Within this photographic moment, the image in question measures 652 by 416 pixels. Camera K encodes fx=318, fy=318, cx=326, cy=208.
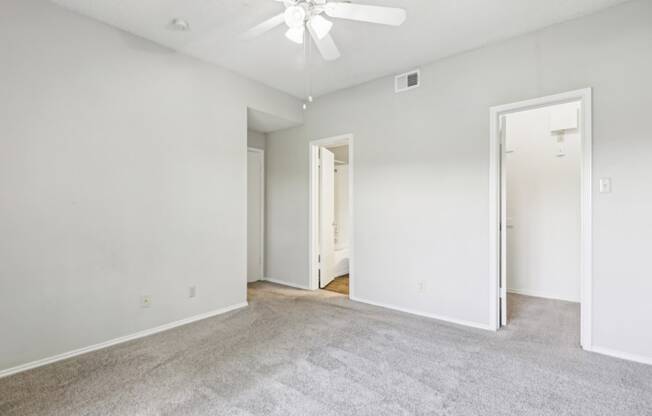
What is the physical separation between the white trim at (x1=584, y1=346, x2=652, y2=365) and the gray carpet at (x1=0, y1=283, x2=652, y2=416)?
3.1 inches

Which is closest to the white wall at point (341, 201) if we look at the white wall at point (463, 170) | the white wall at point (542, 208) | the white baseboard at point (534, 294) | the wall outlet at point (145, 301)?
the white wall at point (463, 170)

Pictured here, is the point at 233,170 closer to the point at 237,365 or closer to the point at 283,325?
the point at 283,325

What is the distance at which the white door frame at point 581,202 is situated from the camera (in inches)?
101

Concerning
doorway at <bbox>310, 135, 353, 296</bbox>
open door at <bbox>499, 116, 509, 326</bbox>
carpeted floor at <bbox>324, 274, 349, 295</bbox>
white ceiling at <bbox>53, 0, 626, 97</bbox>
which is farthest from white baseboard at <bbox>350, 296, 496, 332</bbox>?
white ceiling at <bbox>53, 0, 626, 97</bbox>

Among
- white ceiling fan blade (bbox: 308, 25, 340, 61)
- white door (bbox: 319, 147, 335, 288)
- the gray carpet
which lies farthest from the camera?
white door (bbox: 319, 147, 335, 288)

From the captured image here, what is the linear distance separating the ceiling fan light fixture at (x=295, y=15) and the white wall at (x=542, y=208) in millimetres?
3810

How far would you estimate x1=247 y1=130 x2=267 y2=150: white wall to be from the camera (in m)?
4.92

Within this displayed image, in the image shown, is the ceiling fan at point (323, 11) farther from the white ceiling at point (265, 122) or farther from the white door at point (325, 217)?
the white door at point (325, 217)

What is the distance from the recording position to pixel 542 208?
432 centimetres

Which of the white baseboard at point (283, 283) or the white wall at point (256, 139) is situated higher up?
the white wall at point (256, 139)

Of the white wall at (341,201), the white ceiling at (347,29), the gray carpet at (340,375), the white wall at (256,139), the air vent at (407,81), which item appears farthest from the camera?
the white wall at (341,201)

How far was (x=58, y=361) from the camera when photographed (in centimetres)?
243

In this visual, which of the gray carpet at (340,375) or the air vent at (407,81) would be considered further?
the air vent at (407,81)

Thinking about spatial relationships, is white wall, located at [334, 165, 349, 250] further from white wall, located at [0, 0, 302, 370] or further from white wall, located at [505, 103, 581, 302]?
white wall, located at [505, 103, 581, 302]
